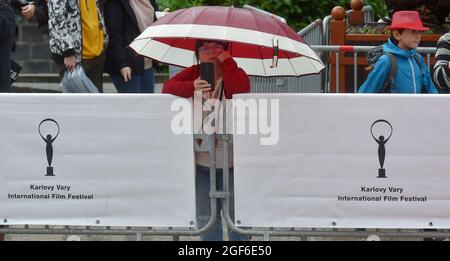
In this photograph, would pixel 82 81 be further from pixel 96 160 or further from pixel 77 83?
pixel 96 160

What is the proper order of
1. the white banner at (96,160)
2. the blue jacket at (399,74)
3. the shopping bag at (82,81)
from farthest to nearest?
the shopping bag at (82,81) < the blue jacket at (399,74) < the white banner at (96,160)

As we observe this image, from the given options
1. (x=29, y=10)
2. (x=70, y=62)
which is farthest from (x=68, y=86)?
(x=29, y=10)

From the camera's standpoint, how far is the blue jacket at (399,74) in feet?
26.2

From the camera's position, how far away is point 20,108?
723 cm

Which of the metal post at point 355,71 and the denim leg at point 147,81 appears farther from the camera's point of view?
the metal post at point 355,71

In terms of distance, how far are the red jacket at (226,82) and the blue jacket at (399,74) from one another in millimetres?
1158

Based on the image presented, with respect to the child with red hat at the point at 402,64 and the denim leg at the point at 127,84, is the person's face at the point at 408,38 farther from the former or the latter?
the denim leg at the point at 127,84

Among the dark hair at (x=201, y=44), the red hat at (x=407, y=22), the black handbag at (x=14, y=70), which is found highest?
the red hat at (x=407, y=22)

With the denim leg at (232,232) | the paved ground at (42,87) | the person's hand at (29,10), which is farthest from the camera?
the paved ground at (42,87)

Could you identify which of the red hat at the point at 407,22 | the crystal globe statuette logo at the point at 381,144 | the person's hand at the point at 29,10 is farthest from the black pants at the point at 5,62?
the crystal globe statuette logo at the point at 381,144

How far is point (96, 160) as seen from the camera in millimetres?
7246

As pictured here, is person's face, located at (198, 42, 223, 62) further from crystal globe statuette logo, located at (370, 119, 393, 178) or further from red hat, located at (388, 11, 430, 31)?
red hat, located at (388, 11, 430, 31)
